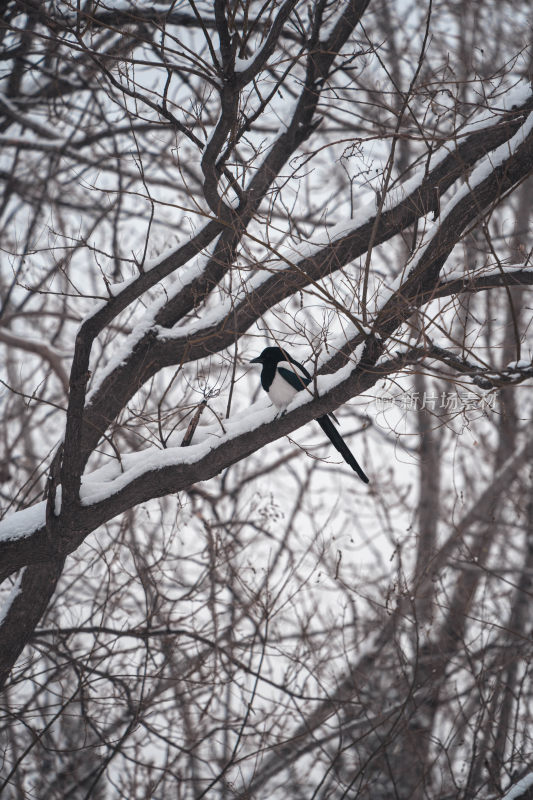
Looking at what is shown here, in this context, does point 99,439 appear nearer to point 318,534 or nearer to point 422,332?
point 318,534

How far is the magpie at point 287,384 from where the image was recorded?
358 cm

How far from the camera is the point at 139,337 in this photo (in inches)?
179

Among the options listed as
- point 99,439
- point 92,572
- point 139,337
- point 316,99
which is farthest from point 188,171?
point 92,572

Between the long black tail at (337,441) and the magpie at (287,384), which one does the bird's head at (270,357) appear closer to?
the magpie at (287,384)

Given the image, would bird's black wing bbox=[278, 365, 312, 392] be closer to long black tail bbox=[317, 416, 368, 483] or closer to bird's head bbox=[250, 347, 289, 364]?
bird's head bbox=[250, 347, 289, 364]

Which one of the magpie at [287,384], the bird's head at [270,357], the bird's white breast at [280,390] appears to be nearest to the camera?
the magpie at [287,384]

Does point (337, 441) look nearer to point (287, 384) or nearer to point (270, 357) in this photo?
point (287, 384)

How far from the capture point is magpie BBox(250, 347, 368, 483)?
11.7 ft

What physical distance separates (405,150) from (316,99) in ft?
20.2

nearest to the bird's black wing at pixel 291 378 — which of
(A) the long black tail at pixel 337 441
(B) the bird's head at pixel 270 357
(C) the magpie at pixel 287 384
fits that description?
(C) the magpie at pixel 287 384

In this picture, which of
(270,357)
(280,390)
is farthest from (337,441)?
(270,357)

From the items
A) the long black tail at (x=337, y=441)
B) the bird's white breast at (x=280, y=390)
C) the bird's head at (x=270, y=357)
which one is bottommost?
the long black tail at (x=337, y=441)

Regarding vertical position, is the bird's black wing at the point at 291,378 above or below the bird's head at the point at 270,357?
below

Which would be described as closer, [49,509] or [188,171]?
[49,509]
